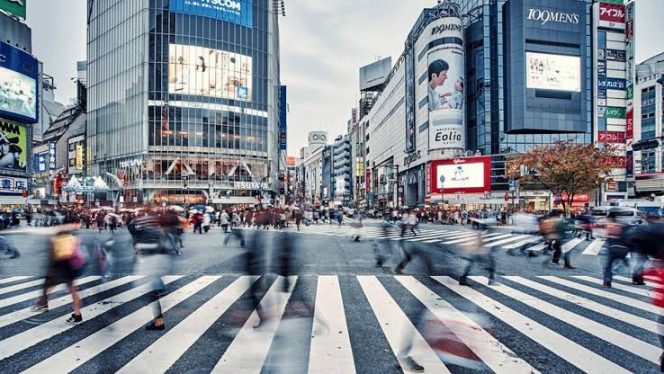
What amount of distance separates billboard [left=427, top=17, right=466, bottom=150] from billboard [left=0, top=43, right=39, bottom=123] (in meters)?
52.2

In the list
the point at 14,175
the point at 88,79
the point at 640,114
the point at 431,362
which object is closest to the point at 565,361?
the point at 431,362

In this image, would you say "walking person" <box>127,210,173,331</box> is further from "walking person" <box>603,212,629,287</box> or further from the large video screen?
the large video screen

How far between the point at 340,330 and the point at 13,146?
5403 cm

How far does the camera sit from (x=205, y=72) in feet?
209

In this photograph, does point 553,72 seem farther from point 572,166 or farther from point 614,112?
point 572,166

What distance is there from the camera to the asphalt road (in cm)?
521

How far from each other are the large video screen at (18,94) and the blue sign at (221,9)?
79.5ft

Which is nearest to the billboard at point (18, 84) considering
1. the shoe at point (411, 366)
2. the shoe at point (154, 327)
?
the shoe at point (154, 327)

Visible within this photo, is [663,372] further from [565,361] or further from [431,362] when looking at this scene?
[431,362]

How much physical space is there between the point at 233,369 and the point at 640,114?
11200 centimetres

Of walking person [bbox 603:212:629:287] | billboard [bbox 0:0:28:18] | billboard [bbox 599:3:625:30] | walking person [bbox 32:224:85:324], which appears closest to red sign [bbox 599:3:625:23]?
billboard [bbox 599:3:625:30]

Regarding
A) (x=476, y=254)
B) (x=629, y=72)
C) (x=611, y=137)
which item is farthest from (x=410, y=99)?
(x=476, y=254)

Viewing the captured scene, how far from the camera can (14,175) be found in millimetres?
46750

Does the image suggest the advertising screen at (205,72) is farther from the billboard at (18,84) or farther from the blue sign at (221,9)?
the billboard at (18,84)
